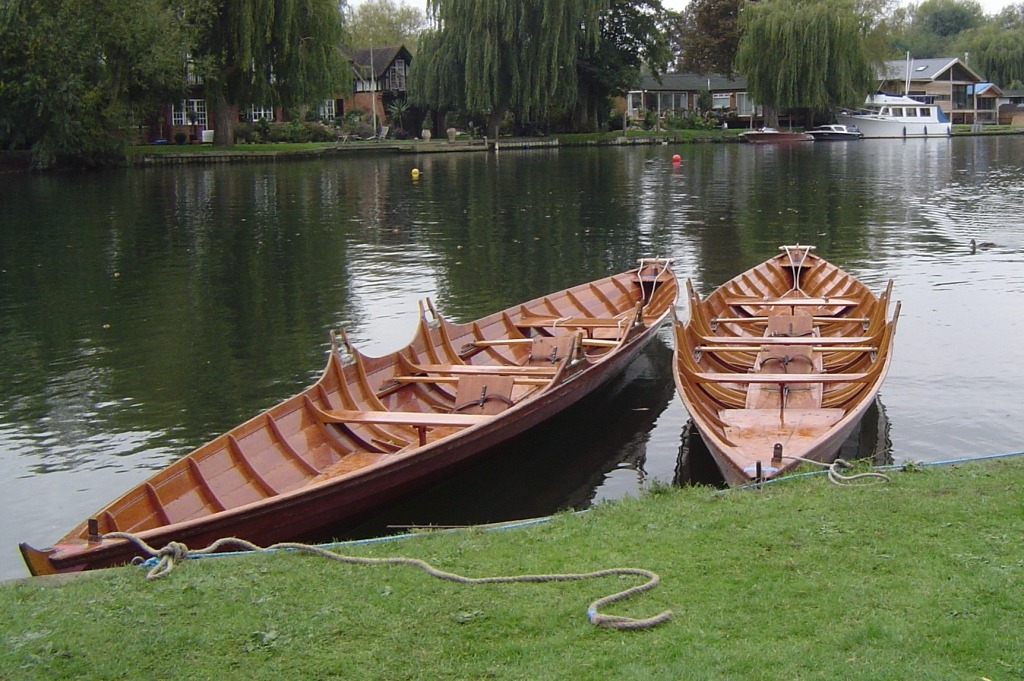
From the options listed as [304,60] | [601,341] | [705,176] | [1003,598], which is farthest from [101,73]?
[1003,598]

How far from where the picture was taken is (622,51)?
76.3 meters

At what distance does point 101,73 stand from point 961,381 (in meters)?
47.4

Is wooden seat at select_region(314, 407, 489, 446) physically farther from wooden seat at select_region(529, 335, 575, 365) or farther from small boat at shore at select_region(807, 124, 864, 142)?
small boat at shore at select_region(807, 124, 864, 142)

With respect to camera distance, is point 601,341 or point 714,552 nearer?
point 714,552

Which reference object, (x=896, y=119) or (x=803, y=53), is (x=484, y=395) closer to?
(x=803, y=53)

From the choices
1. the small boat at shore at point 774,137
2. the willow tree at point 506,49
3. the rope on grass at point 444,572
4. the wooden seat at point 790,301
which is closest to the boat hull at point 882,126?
the small boat at shore at point 774,137

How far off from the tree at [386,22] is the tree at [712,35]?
93.5 ft

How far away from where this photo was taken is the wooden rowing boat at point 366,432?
26.1 ft

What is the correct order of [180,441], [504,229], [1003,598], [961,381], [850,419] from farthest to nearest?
[504,229] → [961,381] → [180,441] → [850,419] → [1003,598]

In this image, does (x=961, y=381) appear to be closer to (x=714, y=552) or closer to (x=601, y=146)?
(x=714, y=552)

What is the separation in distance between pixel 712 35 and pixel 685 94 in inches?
377

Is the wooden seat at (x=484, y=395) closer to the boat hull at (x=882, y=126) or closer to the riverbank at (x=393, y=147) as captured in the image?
the riverbank at (x=393, y=147)

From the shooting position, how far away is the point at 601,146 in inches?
2874

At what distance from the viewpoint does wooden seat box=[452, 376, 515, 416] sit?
A: 11414 millimetres
